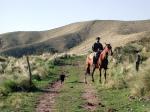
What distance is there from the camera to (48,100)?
2245 cm

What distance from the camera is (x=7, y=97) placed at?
23.3 meters

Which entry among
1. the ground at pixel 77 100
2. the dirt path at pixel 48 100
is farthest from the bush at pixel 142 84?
the dirt path at pixel 48 100

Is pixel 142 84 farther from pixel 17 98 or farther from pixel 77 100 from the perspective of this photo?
pixel 17 98

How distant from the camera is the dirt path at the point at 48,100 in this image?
2008 cm

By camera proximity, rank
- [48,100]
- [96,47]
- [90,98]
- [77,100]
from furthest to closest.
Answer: [96,47], [90,98], [48,100], [77,100]

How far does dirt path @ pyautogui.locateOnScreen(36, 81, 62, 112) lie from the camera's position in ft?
65.9

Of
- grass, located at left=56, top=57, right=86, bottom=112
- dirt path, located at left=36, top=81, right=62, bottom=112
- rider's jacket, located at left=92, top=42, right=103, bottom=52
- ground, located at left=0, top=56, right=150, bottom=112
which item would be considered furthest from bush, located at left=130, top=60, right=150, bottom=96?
rider's jacket, located at left=92, top=42, right=103, bottom=52

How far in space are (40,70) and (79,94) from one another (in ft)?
41.4

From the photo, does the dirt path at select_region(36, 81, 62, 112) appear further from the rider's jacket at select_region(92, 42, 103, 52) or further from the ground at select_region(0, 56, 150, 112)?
the rider's jacket at select_region(92, 42, 103, 52)

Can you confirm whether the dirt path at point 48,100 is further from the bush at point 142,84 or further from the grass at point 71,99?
the bush at point 142,84

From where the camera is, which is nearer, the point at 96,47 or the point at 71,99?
the point at 71,99

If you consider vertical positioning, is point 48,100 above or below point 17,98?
below

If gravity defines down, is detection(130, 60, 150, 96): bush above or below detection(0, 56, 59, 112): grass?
above

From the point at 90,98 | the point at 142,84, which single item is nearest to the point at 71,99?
the point at 90,98
